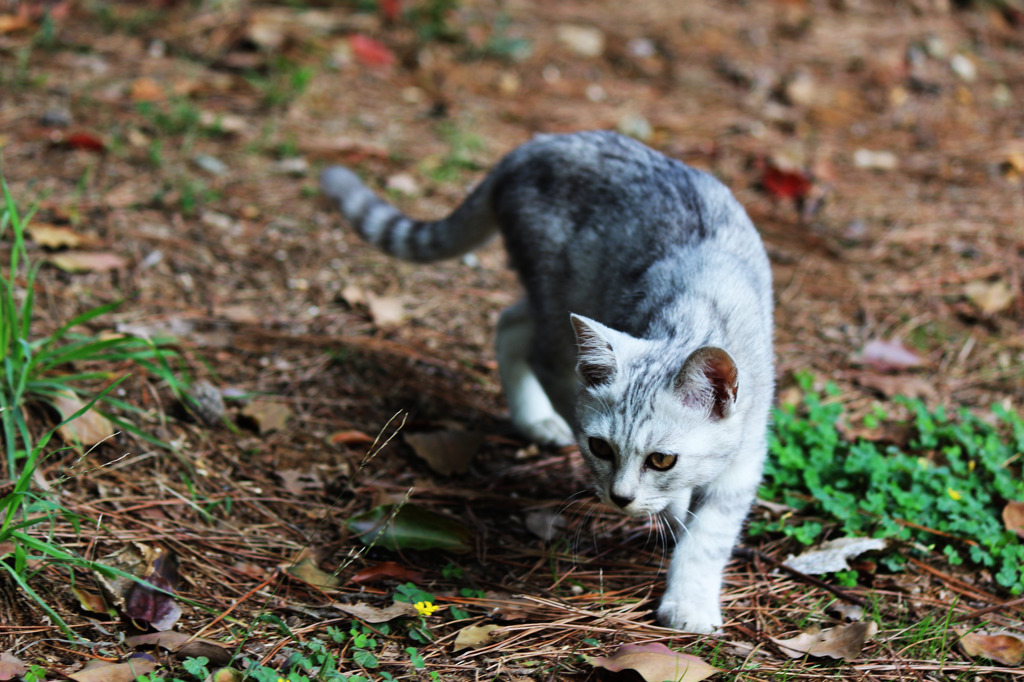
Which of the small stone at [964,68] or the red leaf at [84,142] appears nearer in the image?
the red leaf at [84,142]

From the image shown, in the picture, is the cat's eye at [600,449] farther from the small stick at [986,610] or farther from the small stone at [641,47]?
the small stone at [641,47]

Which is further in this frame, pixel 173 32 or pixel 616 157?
pixel 173 32

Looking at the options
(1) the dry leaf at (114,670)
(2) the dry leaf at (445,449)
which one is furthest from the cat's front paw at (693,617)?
(1) the dry leaf at (114,670)

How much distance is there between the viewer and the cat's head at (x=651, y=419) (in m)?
2.50

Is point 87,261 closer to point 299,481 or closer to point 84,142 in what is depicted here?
point 84,142

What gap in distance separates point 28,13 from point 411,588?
5163mm

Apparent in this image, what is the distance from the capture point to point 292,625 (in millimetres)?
2541

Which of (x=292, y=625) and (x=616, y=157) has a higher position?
(x=616, y=157)

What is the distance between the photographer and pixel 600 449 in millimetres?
2648

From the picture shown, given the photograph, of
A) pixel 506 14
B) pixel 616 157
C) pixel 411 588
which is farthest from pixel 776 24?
pixel 411 588

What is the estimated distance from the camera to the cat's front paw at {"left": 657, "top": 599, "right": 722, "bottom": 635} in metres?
2.67

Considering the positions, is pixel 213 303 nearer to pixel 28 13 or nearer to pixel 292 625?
pixel 292 625

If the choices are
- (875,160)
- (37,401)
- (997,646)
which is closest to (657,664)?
(997,646)

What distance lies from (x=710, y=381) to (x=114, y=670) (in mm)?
1729
